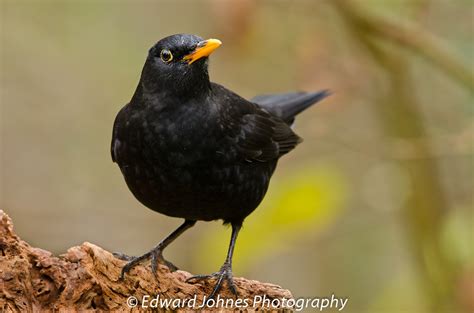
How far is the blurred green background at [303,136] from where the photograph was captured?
6207 millimetres

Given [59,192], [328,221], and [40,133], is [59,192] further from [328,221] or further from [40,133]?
[328,221]

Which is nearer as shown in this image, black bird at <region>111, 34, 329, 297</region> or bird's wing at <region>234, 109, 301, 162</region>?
black bird at <region>111, 34, 329, 297</region>

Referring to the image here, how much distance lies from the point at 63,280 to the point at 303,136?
11.3ft

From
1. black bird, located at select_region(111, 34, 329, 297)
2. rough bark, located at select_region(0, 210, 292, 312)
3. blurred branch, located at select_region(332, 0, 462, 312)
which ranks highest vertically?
blurred branch, located at select_region(332, 0, 462, 312)

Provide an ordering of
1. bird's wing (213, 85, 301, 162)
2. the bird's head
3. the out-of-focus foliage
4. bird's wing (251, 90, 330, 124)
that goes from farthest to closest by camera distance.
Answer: bird's wing (251, 90, 330, 124) < the out-of-focus foliage < bird's wing (213, 85, 301, 162) < the bird's head

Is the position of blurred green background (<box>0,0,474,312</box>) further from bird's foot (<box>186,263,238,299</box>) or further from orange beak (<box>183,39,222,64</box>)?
orange beak (<box>183,39,222,64</box>)

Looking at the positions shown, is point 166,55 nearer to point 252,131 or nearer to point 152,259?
point 252,131

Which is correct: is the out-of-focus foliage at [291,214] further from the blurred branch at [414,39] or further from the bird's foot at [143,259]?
the blurred branch at [414,39]

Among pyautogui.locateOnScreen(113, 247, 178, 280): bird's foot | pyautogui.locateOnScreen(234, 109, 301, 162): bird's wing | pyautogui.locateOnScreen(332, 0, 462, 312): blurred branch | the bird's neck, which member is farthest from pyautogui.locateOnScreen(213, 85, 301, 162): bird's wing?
pyautogui.locateOnScreen(332, 0, 462, 312): blurred branch

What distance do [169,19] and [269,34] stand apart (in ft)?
4.27

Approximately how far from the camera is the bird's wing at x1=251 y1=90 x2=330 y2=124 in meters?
6.67

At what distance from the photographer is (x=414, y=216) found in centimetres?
679

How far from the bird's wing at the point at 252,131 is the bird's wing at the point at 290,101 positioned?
416 millimetres

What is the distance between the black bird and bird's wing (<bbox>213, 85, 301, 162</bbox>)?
12mm
